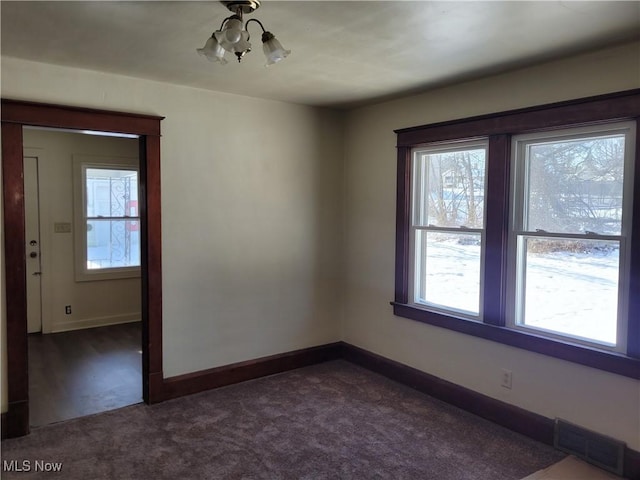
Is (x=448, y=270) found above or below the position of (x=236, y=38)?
below

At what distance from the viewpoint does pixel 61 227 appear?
5.59 metres

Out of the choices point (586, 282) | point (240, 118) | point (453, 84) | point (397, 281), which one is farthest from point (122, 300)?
point (586, 282)

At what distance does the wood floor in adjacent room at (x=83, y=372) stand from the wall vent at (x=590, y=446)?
297 centimetres

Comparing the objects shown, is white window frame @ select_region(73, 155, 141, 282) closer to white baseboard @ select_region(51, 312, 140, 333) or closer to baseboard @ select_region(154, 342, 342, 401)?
white baseboard @ select_region(51, 312, 140, 333)

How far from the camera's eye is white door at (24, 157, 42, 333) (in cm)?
535

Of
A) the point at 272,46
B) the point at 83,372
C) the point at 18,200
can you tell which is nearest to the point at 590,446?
the point at 272,46

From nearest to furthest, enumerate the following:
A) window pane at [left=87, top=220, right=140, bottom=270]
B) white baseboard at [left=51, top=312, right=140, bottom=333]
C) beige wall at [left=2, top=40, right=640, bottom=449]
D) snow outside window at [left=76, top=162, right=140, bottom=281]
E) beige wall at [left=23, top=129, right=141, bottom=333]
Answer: beige wall at [left=2, top=40, right=640, bottom=449], beige wall at [left=23, top=129, right=141, bottom=333], white baseboard at [left=51, top=312, right=140, bottom=333], snow outside window at [left=76, top=162, right=140, bottom=281], window pane at [left=87, top=220, right=140, bottom=270]

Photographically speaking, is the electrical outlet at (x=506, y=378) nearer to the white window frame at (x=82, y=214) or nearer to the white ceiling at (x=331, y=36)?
the white ceiling at (x=331, y=36)

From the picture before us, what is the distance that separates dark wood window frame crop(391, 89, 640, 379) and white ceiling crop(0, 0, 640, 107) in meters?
0.33

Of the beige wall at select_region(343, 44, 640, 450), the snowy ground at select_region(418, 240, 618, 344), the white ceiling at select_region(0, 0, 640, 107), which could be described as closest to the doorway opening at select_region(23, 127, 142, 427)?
the beige wall at select_region(343, 44, 640, 450)

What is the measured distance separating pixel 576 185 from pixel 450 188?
37.8 inches

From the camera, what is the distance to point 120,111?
10.9ft

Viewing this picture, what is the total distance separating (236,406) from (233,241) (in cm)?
131

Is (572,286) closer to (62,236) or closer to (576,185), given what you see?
(576,185)
